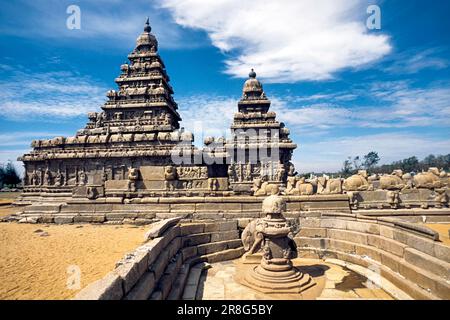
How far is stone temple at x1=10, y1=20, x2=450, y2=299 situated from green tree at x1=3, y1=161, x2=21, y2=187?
27271mm

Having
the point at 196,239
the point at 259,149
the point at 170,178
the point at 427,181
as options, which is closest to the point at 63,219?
the point at 170,178

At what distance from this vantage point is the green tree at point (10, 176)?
1705 inches

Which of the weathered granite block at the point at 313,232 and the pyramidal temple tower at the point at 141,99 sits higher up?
the pyramidal temple tower at the point at 141,99

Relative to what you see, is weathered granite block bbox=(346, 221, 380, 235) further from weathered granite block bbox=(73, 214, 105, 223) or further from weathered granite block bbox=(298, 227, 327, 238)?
weathered granite block bbox=(73, 214, 105, 223)

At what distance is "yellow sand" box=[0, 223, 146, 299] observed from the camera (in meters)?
4.24

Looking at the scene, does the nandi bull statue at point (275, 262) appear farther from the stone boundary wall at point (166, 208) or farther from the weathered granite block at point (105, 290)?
the weathered granite block at point (105, 290)

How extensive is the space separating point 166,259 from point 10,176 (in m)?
52.8

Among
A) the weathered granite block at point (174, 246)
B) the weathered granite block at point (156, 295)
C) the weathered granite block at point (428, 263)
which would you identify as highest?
the weathered granite block at point (428, 263)

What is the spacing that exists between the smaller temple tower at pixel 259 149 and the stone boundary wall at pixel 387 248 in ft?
39.1

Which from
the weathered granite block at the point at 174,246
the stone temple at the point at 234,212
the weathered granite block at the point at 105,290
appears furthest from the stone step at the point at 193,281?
the weathered granite block at the point at 105,290

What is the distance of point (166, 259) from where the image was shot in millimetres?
5938

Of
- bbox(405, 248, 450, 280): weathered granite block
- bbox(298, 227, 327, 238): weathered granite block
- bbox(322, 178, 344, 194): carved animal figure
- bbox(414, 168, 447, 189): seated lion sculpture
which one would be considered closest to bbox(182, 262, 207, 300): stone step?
bbox(298, 227, 327, 238): weathered granite block

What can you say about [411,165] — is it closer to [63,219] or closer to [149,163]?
[149,163]
